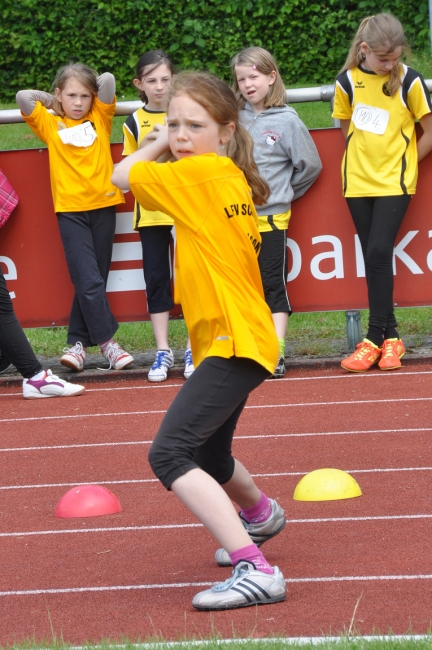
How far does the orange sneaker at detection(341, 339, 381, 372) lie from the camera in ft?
27.1

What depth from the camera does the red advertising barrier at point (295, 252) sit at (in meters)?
8.70

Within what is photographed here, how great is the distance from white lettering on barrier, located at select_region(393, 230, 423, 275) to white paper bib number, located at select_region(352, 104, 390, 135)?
1.02m

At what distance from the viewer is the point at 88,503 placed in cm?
520

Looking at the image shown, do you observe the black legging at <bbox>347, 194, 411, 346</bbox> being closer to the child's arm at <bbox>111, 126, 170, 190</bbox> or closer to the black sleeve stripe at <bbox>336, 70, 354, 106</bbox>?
the black sleeve stripe at <bbox>336, 70, 354, 106</bbox>

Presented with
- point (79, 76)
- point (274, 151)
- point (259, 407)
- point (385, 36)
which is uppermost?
point (385, 36)

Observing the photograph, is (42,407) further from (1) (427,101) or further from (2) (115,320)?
(1) (427,101)

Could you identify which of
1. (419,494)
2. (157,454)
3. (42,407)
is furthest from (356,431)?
(157,454)

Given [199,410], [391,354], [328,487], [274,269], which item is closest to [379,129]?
[274,269]

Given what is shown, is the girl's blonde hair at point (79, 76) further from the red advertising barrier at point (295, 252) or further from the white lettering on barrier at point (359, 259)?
the white lettering on barrier at point (359, 259)

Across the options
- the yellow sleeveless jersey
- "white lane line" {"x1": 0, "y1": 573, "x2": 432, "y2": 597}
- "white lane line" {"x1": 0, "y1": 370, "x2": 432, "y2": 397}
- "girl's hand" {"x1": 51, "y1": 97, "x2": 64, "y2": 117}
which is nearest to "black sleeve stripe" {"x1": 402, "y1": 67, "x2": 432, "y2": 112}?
the yellow sleeveless jersey

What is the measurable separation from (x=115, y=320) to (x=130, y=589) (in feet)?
16.2

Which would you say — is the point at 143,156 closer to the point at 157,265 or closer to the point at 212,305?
the point at 212,305

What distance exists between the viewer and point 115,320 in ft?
29.5

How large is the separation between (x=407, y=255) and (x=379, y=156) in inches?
39.1
